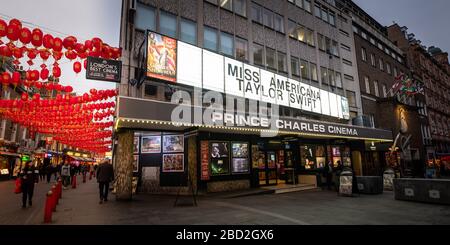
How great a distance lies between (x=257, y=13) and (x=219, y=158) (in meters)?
12.2

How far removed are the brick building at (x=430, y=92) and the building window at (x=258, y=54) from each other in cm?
3013

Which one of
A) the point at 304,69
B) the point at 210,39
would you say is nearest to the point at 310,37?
the point at 304,69

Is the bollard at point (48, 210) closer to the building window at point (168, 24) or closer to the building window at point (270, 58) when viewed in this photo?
the building window at point (168, 24)

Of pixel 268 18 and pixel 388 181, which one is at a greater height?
pixel 268 18

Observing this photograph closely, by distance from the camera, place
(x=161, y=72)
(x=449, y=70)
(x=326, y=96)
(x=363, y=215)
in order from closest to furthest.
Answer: (x=363, y=215) < (x=161, y=72) < (x=326, y=96) < (x=449, y=70)

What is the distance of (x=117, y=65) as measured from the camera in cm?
1095

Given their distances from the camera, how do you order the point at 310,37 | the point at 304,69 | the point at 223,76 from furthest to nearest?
the point at 310,37
the point at 304,69
the point at 223,76

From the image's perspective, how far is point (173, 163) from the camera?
13.0 meters

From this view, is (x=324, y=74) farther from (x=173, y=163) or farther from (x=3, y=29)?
(x=3, y=29)

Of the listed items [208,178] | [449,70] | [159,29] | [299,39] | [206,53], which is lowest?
[208,178]

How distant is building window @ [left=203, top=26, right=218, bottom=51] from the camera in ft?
48.8

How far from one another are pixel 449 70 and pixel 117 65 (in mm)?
64201
